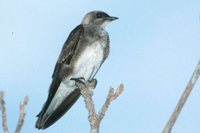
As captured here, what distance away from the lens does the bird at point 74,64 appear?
1308 centimetres

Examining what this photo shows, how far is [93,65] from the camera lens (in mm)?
13094

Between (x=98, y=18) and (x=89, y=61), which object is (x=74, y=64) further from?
(x=98, y=18)

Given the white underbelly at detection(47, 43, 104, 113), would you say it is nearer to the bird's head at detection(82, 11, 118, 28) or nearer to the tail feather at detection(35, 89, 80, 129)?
the tail feather at detection(35, 89, 80, 129)

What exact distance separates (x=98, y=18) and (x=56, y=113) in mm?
3721

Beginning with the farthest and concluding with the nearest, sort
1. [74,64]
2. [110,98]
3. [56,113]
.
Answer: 1. [74,64]
2. [56,113]
3. [110,98]

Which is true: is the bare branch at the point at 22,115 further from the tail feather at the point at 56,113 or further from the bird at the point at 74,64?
the bird at the point at 74,64

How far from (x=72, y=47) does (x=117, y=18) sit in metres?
2.03

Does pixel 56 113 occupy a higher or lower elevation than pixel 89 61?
lower

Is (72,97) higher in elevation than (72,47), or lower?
lower

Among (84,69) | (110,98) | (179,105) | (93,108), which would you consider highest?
(179,105)

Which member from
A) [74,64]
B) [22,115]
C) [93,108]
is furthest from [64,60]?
[22,115]

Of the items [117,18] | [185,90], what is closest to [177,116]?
[185,90]

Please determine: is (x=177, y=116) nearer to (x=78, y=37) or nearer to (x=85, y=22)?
(x=78, y=37)

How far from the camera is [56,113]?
498 inches
